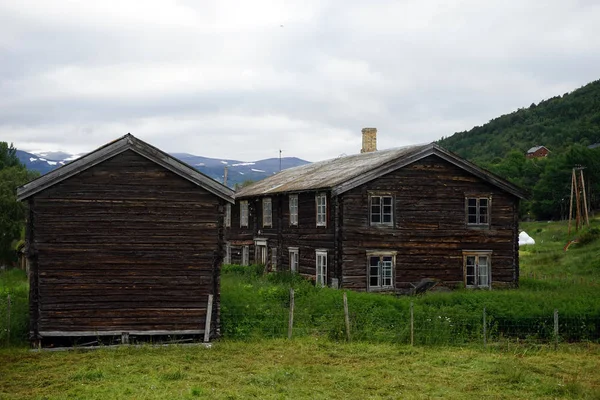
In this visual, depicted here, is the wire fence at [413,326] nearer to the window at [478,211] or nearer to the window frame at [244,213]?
the window at [478,211]

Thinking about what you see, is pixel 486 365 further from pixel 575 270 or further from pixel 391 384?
pixel 575 270

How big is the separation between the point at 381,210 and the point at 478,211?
455 cm

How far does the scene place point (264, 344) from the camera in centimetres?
1939

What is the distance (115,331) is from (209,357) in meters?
3.54

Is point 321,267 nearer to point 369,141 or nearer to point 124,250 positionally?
point 124,250

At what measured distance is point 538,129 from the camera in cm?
16025

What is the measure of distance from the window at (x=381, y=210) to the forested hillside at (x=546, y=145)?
201 ft

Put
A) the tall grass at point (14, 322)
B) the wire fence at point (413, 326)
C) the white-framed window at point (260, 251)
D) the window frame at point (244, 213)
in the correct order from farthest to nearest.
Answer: the window frame at point (244, 213), the white-framed window at point (260, 251), the wire fence at point (413, 326), the tall grass at point (14, 322)

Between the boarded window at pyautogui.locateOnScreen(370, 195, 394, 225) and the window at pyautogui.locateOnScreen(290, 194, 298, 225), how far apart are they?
5.32 m

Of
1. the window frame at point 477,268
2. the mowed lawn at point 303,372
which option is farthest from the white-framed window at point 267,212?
the mowed lawn at point 303,372

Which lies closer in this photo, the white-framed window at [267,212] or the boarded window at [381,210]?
the boarded window at [381,210]

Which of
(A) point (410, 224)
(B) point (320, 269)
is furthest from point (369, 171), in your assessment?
(B) point (320, 269)

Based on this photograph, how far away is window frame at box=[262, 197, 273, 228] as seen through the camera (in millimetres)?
37188

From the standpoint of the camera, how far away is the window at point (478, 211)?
3083cm
